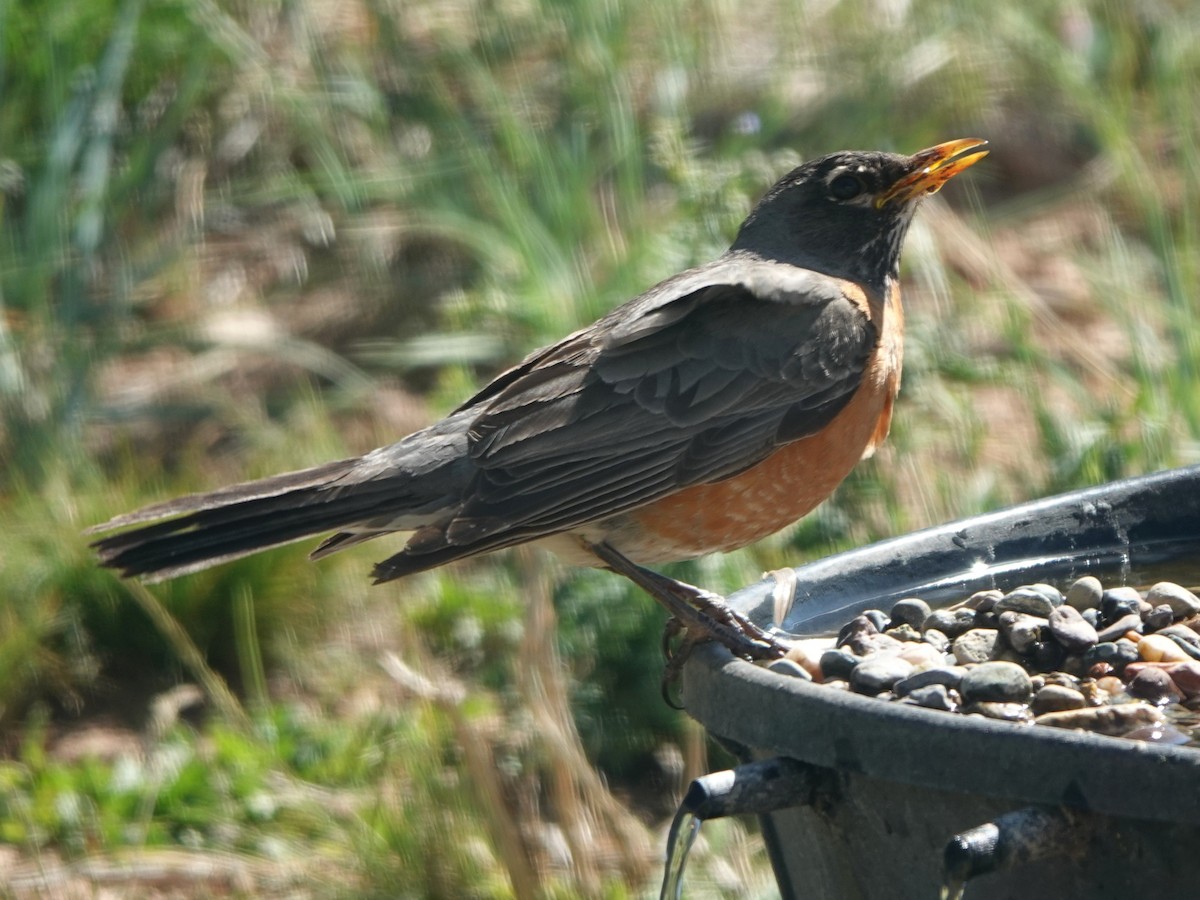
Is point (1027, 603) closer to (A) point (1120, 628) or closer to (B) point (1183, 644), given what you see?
(A) point (1120, 628)

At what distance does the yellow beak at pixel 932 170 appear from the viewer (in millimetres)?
3980

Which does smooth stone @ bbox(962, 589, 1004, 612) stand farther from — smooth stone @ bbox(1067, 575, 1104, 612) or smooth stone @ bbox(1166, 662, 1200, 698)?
smooth stone @ bbox(1166, 662, 1200, 698)

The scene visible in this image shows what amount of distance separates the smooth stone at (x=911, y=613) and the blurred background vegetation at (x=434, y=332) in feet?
4.90

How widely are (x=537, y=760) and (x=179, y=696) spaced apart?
50.7 inches

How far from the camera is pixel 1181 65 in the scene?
6852mm

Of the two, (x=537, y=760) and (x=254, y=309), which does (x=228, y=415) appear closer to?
(x=254, y=309)

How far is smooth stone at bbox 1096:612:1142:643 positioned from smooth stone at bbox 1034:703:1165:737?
13.4 inches

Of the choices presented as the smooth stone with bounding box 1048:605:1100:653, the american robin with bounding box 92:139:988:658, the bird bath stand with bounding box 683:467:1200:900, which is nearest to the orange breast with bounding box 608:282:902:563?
the american robin with bounding box 92:139:988:658

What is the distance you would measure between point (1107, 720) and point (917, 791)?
33 cm

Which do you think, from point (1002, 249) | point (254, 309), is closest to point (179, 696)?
point (254, 309)

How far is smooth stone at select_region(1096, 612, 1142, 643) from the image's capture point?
8.67ft

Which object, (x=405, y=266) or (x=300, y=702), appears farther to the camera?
(x=405, y=266)

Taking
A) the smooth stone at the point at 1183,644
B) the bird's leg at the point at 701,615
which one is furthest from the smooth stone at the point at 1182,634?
the bird's leg at the point at 701,615

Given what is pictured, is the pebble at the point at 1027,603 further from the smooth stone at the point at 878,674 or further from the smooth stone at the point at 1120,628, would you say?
the smooth stone at the point at 878,674
